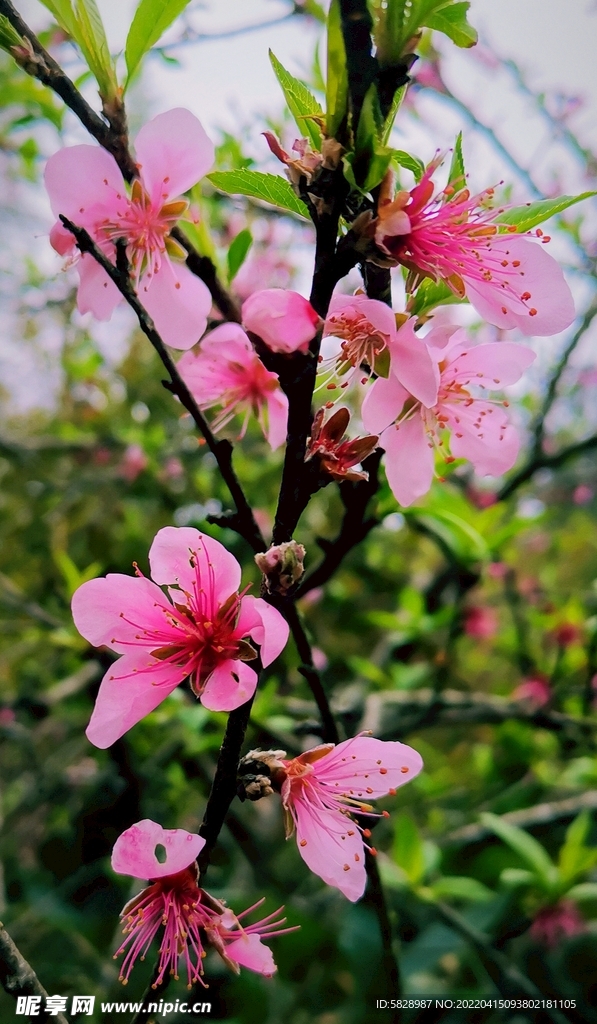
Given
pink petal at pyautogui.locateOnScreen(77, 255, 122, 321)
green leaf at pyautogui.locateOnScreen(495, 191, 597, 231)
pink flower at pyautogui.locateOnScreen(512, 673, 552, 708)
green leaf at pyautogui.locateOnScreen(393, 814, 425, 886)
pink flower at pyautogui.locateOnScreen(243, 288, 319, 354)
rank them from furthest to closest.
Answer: pink flower at pyautogui.locateOnScreen(512, 673, 552, 708) < green leaf at pyautogui.locateOnScreen(393, 814, 425, 886) < pink petal at pyautogui.locateOnScreen(77, 255, 122, 321) < green leaf at pyautogui.locateOnScreen(495, 191, 597, 231) < pink flower at pyautogui.locateOnScreen(243, 288, 319, 354)

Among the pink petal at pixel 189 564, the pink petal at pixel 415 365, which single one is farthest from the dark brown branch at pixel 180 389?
the pink petal at pixel 415 365

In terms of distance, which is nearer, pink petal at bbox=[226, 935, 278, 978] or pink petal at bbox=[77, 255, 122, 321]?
pink petal at bbox=[226, 935, 278, 978]

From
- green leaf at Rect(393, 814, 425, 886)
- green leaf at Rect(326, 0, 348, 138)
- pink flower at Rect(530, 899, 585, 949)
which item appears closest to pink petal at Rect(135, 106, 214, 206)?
green leaf at Rect(326, 0, 348, 138)

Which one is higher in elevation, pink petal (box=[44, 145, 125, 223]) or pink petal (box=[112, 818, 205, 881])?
pink petal (box=[44, 145, 125, 223])

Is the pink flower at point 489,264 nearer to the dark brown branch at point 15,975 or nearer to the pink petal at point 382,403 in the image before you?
the pink petal at point 382,403

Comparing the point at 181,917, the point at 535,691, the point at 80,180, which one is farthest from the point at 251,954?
the point at 535,691

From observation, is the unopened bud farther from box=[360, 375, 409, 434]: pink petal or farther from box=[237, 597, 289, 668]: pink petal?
box=[360, 375, 409, 434]: pink petal

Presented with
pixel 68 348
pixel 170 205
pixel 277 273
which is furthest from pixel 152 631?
pixel 68 348
